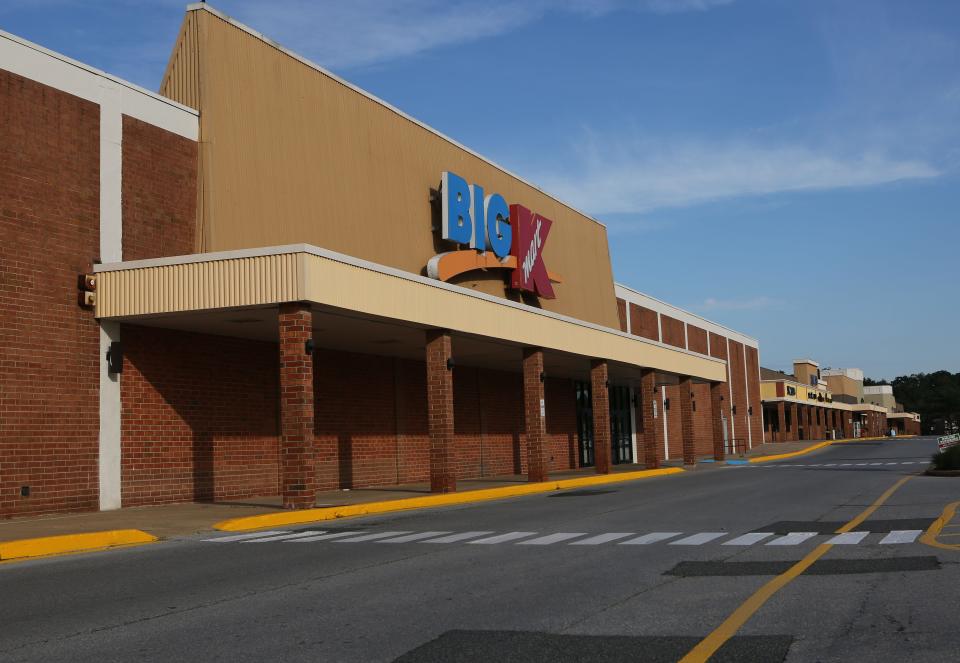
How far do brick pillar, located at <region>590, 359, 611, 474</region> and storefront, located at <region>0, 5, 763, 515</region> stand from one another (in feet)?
0.27

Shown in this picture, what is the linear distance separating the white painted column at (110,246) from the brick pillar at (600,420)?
18107 mm

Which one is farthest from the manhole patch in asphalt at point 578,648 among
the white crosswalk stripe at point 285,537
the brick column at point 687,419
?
the brick column at point 687,419

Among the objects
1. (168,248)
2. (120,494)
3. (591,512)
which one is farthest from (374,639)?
(168,248)

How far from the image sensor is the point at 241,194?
907 inches

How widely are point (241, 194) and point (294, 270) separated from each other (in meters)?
4.87

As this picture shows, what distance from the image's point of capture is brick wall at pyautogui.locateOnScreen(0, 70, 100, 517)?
18.2 metres

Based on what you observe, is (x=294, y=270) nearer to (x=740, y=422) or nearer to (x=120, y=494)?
(x=120, y=494)

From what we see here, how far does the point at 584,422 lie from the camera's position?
45.8 metres

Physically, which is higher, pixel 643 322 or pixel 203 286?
pixel 643 322

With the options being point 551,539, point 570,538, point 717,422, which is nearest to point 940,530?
point 570,538

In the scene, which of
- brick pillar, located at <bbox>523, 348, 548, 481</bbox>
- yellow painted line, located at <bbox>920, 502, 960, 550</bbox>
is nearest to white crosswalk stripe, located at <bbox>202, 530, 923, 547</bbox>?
yellow painted line, located at <bbox>920, 502, 960, 550</bbox>

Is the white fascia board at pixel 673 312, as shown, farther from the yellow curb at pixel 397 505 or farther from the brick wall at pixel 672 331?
the yellow curb at pixel 397 505

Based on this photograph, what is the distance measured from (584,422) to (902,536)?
109ft

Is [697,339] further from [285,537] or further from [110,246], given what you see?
[285,537]
